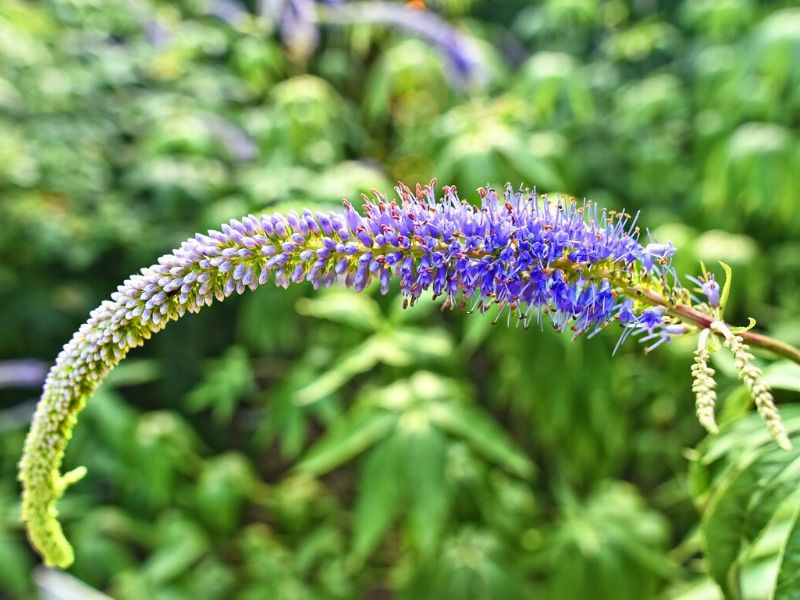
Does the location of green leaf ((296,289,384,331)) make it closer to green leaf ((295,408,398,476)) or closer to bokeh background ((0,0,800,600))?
bokeh background ((0,0,800,600))

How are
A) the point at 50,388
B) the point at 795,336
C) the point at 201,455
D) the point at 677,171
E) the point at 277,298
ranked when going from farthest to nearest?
the point at 201,455
the point at 677,171
the point at 277,298
the point at 795,336
the point at 50,388

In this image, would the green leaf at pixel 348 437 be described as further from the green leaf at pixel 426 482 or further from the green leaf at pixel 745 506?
the green leaf at pixel 745 506

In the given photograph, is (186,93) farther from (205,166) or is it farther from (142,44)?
(205,166)

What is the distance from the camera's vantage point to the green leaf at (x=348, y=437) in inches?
84.4

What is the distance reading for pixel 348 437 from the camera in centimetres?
220

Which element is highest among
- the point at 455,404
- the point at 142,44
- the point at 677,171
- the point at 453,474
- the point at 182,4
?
the point at 182,4

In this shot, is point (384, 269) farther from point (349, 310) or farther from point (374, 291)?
point (374, 291)

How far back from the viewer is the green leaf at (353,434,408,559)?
219cm

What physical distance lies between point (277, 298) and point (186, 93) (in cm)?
190

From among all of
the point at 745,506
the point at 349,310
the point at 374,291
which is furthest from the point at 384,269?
the point at 374,291

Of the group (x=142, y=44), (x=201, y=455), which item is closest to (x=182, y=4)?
(x=142, y=44)

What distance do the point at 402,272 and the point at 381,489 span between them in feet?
4.21

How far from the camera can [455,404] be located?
93.0 inches

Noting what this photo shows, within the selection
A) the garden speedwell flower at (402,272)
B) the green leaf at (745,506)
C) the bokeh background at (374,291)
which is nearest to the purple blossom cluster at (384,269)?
the garden speedwell flower at (402,272)
